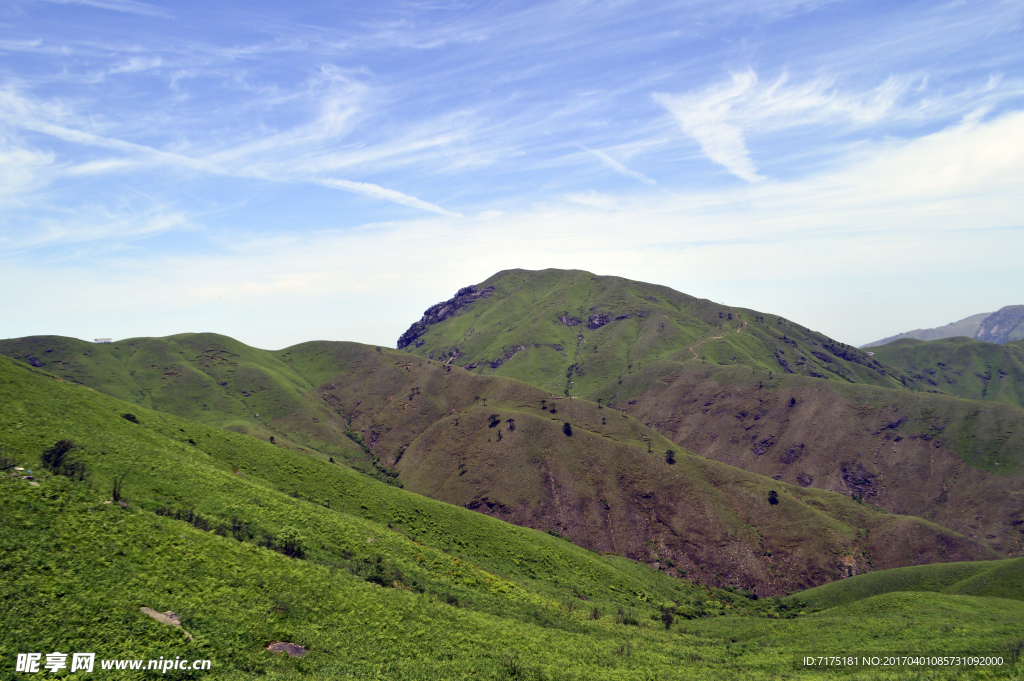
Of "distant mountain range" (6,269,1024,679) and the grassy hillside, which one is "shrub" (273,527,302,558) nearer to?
"distant mountain range" (6,269,1024,679)

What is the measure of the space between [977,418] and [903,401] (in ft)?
63.5

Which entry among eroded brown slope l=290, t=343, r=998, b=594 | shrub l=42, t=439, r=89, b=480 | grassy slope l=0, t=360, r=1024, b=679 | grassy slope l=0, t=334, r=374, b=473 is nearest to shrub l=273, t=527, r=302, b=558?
grassy slope l=0, t=360, r=1024, b=679

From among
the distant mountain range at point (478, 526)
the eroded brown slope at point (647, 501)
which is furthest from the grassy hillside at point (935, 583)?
the eroded brown slope at point (647, 501)

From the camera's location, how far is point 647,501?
365ft

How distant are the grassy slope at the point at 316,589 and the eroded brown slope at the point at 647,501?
28.6 m

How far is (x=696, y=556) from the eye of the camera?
99.2 m

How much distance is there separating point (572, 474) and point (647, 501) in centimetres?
1813

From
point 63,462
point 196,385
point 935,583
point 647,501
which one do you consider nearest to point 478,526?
point 63,462

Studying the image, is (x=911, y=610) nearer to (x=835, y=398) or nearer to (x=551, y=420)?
(x=551, y=420)

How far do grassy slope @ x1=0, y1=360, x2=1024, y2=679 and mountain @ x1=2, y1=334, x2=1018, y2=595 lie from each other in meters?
30.8

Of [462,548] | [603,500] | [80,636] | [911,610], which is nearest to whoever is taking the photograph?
[80,636]

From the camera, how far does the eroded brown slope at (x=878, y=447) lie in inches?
5154

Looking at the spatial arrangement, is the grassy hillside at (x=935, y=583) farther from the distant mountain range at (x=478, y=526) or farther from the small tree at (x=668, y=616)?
the small tree at (x=668, y=616)

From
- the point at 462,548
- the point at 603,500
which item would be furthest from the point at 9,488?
the point at 603,500
